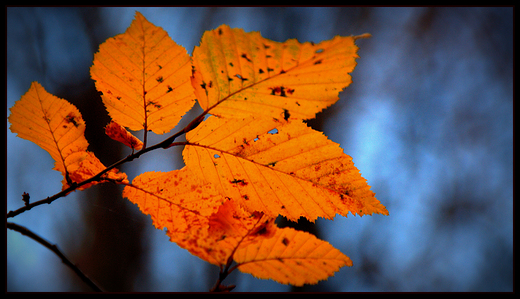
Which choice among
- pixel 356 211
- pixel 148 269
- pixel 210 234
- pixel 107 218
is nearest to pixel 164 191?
pixel 210 234

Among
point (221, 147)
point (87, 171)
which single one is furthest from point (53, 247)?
point (221, 147)

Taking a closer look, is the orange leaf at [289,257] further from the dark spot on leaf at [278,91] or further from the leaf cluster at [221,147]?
the dark spot on leaf at [278,91]

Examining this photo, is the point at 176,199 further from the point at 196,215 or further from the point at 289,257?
the point at 289,257

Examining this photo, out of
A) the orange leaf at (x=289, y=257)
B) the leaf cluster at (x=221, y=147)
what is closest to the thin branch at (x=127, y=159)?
the leaf cluster at (x=221, y=147)

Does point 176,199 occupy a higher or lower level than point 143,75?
lower

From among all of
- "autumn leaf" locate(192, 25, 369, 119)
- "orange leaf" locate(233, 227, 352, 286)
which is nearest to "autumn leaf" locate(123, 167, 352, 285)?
"orange leaf" locate(233, 227, 352, 286)

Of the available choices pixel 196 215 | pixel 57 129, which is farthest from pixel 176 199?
pixel 57 129
